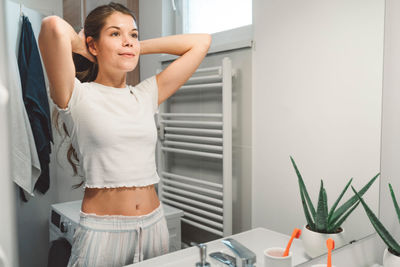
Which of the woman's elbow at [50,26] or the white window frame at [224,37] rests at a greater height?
the white window frame at [224,37]

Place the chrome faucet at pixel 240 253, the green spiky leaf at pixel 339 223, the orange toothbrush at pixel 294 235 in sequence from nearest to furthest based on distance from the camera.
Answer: the chrome faucet at pixel 240 253 → the orange toothbrush at pixel 294 235 → the green spiky leaf at pixel 339 223

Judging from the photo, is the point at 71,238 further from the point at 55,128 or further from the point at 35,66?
the point at 35,66

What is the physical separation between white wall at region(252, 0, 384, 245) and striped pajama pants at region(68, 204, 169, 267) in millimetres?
366

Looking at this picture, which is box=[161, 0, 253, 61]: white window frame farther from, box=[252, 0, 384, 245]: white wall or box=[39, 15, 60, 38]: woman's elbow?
box=[39, 15, 60, 38]: woman's elbow

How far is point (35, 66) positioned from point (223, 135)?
479 mm

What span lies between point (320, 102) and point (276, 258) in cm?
54

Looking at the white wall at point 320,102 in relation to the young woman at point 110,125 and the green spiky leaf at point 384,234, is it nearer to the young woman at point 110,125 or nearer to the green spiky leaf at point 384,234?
Result: the green spiky leaf at point 384,234

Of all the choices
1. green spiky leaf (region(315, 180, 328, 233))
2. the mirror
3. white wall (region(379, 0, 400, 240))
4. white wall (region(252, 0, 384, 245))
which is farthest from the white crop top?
white wall (region(379, 0, 400, 240))

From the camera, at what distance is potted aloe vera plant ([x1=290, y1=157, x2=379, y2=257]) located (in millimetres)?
1084

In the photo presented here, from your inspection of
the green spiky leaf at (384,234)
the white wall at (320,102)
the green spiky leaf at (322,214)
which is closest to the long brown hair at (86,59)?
the white wall at (320,102)

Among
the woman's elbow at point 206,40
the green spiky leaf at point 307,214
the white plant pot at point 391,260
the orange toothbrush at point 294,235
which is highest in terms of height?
the woman's elbow at point 206,40

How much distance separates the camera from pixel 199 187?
2.85ft

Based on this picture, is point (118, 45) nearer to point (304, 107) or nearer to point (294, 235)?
point (304, 107)

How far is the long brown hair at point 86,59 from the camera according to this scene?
629 millimetres
